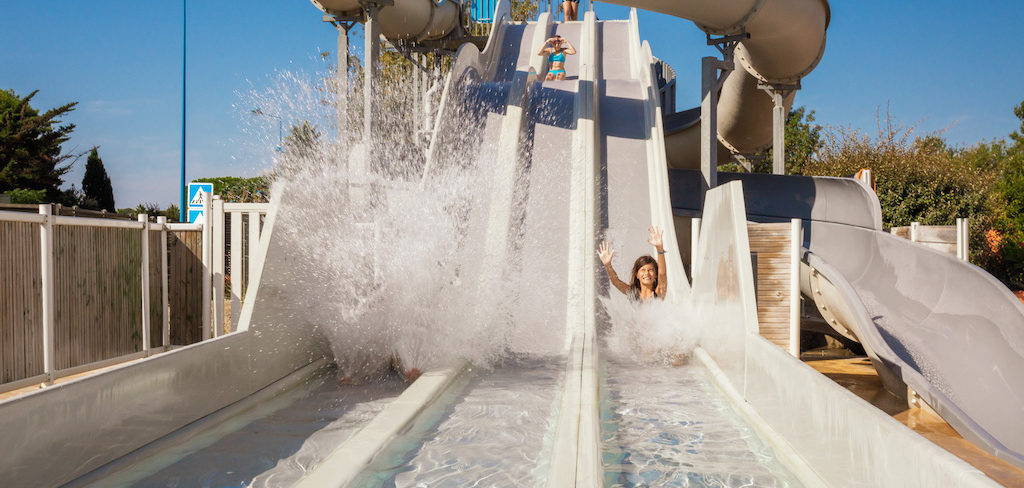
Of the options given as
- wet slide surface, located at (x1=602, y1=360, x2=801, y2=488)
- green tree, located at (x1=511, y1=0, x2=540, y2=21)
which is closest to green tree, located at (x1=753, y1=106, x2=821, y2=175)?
green tree, located at (x1=511, y1=0, x2=540, y2=21)

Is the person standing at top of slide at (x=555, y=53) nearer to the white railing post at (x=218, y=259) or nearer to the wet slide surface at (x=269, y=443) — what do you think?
the white railing post at (x=218, y=259)

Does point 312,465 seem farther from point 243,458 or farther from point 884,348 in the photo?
point 884,348

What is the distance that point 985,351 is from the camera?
235 inches

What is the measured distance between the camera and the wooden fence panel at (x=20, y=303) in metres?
4.79

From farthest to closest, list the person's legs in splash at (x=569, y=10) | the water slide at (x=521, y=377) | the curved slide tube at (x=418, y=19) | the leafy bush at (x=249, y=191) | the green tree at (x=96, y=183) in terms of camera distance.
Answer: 1. the green tree at (x=96, y=183)
2. the person's legs in splash at (x=569, y=10)
3. the curved slide tube at (x=418, y=19)
4. the leafy bush at (x=249, y=191)
5. the water slide at (x=521, y=377)

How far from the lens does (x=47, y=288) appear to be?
5.10 m

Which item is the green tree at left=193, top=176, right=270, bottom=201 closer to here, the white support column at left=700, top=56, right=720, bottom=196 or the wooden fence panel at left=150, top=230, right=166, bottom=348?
the wooden fence panel at left=150, top=230, right=166, bottom=348

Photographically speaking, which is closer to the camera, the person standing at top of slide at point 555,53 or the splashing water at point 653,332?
the splashing water at point 653,332

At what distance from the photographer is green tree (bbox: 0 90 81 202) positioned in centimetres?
2438

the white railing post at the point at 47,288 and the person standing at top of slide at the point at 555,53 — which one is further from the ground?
the person standing at top of slide at the point at 555,53

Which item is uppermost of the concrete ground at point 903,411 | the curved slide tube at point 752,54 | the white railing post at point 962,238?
the curved slide tube at point 752,54

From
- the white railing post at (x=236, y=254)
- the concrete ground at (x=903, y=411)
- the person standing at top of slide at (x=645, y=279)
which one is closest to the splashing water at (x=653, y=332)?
the person standing at top of slide at (x=645, y=279)

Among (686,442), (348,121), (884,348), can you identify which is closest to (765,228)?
(884,348)

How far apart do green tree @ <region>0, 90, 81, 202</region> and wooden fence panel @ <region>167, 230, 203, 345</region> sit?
21497mm
